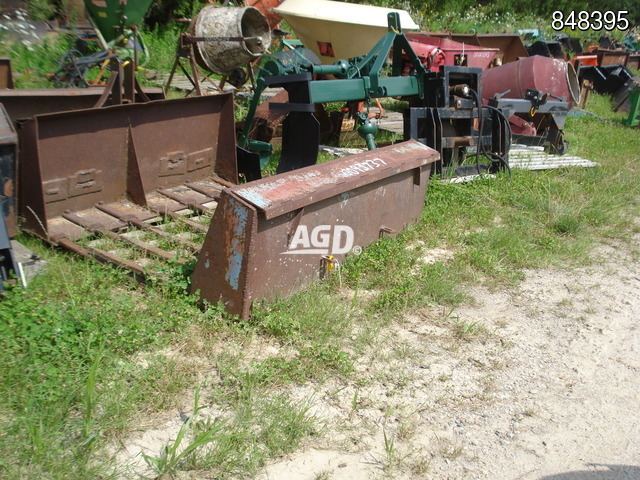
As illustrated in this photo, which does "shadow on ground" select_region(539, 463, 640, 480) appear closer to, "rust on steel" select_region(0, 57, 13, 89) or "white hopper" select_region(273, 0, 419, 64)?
"rust on steel" select_region(0, 57, 13, 89)

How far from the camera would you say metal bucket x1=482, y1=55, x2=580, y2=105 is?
25.6 ft

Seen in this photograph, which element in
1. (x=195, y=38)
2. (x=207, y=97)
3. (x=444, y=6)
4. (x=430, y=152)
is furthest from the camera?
(x=444, y=6)

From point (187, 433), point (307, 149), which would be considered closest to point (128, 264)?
point (187, 433)

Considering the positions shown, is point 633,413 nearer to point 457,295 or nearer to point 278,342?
point 457,295

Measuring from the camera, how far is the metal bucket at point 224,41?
308 inches

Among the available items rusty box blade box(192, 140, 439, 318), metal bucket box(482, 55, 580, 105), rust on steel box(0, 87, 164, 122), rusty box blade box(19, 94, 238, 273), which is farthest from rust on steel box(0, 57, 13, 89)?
metal bucket box(482, 55, 580, 105)

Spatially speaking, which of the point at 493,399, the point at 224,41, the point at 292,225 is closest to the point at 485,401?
the point at 493,399

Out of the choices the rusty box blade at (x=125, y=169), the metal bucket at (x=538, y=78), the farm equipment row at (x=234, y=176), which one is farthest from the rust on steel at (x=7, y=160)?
the metal bucket at (x=538, y=78)

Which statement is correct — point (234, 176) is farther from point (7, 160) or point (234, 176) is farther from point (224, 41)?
point (224, 41)

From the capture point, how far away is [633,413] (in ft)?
9.27

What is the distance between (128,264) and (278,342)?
1132 mm

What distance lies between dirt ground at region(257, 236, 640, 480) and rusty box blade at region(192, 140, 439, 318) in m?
0.66

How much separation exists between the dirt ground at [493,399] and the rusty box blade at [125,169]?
1.64m

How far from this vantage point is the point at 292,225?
3391 millimetres
